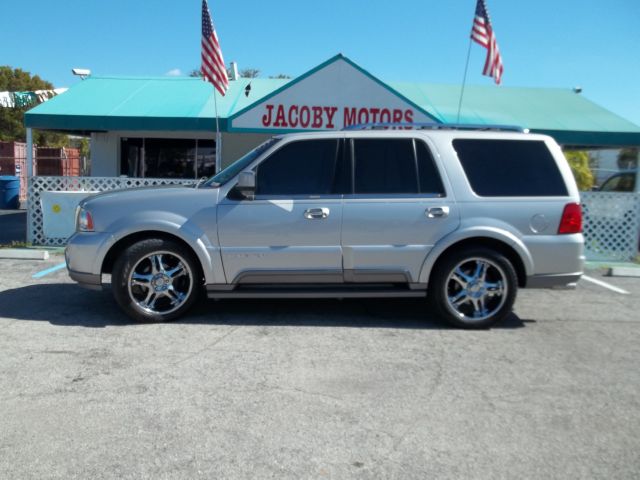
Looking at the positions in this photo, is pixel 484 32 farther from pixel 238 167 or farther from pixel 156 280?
pixel 156 280

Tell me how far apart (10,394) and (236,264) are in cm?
226

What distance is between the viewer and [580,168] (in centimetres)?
1727

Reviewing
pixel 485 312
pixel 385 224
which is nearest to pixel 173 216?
pixel 385 224

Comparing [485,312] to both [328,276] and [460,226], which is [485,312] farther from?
[328,276]

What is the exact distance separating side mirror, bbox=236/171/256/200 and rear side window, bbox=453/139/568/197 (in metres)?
2.07

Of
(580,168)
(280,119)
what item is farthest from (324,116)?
(580,168)

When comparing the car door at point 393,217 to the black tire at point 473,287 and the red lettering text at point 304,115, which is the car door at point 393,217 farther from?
the red lettering text at point 304,115

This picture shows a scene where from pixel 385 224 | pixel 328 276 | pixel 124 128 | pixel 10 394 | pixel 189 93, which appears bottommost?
pixel 10 394

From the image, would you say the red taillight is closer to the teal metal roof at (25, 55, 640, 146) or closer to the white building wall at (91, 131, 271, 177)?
the teal metal roof at (25, 55, 640, 146)

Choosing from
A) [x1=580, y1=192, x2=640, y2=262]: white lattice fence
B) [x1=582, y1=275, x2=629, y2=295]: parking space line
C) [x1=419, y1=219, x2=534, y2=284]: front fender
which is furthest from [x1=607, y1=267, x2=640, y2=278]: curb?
[x1=419, y1=219, x2=534, y2=284]: front fender

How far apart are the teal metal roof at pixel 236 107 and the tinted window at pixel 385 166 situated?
502cm

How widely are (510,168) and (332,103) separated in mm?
5354

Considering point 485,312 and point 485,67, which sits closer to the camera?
point 485,312

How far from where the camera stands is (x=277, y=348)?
16.7 ft
